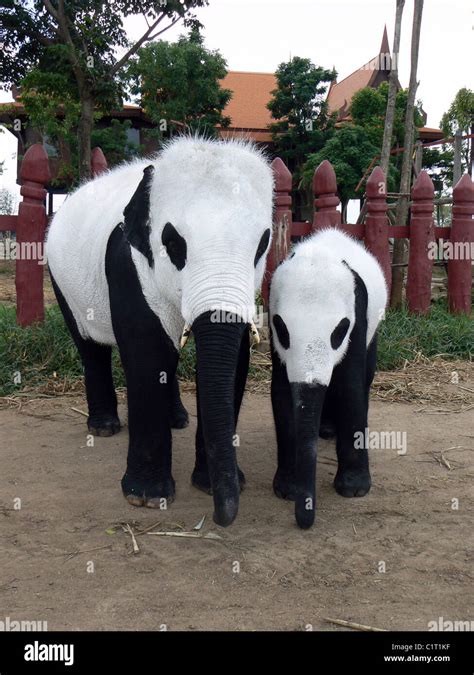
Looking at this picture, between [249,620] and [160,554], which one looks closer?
[249,620]

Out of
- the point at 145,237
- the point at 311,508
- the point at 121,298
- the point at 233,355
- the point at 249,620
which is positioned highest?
the point at 145,237

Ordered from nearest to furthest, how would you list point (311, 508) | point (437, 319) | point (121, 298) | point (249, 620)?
point (249, 620), point (311, 508), point (121, 298), point (437, 319)

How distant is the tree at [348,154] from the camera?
66.7 feet

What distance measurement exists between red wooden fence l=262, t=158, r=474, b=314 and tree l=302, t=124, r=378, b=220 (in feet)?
41.2

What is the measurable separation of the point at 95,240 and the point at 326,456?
2.01 meters

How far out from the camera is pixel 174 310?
3.22 metres

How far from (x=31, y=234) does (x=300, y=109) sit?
17.8 m

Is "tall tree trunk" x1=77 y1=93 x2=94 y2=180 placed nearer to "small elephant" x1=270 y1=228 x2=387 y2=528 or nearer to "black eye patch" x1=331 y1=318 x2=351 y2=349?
"small elephant" x1=270 y1=228 x2=387 y2=528

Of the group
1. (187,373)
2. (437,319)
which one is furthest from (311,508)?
(437,319)

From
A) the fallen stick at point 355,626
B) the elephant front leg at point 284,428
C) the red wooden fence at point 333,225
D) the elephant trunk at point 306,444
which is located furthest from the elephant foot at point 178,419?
the fallen stick at point 355,626

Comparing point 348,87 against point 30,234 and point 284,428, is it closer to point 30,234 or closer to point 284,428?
point 30,234

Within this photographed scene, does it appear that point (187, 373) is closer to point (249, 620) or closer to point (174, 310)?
point (174, 310)

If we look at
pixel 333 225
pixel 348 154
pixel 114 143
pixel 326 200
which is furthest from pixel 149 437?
pixel 114 143

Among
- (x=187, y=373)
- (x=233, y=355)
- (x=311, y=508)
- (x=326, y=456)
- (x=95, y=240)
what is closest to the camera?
(x=233, y=355)
